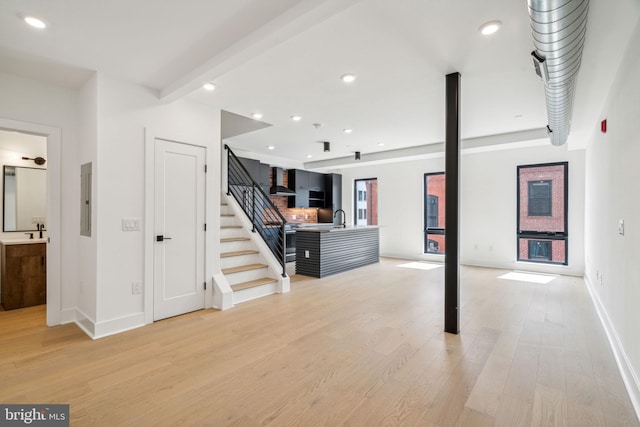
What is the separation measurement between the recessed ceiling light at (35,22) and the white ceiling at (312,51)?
6 centimetres

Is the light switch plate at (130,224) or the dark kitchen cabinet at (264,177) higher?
the dark kitchen cabinet at (264,177)

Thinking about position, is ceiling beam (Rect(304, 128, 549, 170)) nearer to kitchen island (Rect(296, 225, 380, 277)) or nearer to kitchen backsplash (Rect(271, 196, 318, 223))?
kitchen backsplash (Rect(271, 196, 318, 223))

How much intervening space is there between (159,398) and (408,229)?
23.6 feet

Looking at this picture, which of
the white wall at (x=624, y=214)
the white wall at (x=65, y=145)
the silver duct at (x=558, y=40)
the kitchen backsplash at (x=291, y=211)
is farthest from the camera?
the kitchen backsplash at (x=291, y=211)

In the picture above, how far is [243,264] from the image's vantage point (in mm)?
4840

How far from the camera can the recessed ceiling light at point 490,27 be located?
2289 mm

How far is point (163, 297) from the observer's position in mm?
3613

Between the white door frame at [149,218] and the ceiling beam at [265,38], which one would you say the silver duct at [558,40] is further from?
the white door frame at [149,218]

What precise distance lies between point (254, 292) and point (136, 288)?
59.4 inches

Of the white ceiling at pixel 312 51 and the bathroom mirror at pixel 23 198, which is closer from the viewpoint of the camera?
the white ceiling at pixel 312 51

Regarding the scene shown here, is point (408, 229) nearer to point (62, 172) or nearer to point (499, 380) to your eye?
point (499, 380)

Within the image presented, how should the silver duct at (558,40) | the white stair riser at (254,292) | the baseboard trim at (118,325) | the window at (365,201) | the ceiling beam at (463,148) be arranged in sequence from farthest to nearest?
the window at (365,201) < the ceiling beam at (463,148) < the white stair riser at (254,292) < the baseboard trim at (118,325) < the silver duct at (558,40)

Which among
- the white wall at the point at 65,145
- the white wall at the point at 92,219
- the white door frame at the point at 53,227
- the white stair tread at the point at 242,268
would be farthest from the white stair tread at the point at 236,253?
the white door frame at the point at 53,227

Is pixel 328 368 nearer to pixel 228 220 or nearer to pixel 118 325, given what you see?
pixel 118 325
